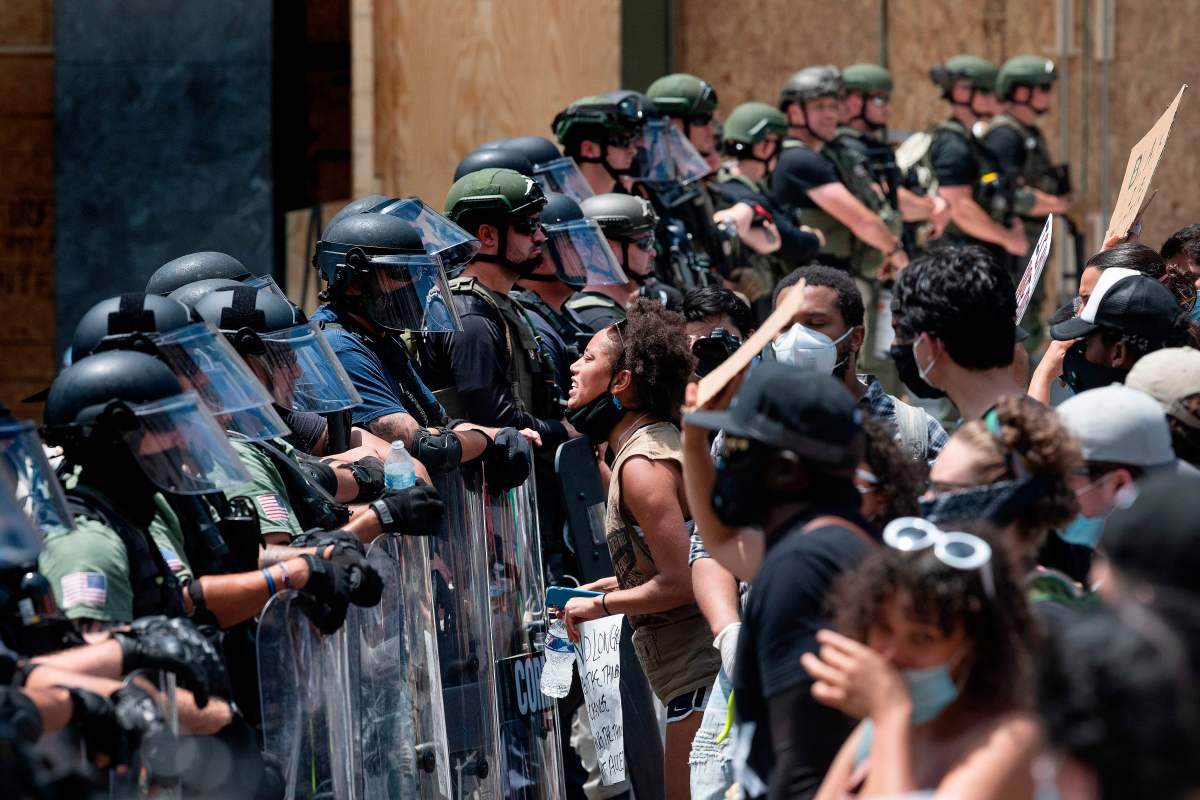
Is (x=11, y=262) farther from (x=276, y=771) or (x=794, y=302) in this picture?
(x=794, y=302)

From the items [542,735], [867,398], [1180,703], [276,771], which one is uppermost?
[1180,703]

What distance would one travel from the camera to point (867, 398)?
4898 mm

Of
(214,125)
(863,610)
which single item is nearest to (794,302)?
(863,610)

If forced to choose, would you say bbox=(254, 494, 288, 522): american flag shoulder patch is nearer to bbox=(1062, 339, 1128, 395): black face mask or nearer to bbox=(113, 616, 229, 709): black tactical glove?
bbox=(113, 616, 229, 709): black tactical glove

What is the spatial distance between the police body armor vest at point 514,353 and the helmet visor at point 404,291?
48cm

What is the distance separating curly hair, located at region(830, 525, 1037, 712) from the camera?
109 inches

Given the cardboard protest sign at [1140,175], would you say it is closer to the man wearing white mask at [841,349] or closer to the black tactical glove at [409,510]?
the man wearing white mask at [841,349]

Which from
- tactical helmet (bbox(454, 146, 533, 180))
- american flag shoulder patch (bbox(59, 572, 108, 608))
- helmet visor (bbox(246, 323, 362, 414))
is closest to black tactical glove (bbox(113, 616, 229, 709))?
american flag shoulder patch (bbox(59, 572, 108, 608))

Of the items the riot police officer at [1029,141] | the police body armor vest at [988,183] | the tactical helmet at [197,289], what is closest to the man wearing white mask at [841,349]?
the tactical helmet at [197,289]

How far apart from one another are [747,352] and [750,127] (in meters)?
6.55

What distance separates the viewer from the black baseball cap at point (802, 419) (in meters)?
3.16

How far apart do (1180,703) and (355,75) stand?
8493 mm

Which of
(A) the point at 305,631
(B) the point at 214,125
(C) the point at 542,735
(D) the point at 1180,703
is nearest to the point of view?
(D) the point at 1180,703

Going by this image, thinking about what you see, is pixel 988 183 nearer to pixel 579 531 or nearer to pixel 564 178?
pixel 564 178
